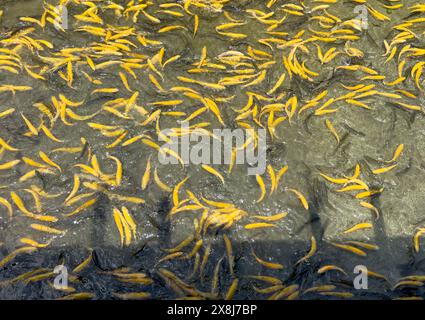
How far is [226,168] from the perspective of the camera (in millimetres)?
2285

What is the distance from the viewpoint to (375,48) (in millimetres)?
2730

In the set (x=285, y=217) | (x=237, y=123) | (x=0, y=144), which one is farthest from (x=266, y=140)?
(x=0, y=144)

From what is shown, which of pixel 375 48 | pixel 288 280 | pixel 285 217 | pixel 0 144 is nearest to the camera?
pixel 288 280

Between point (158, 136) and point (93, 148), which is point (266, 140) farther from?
point (93, 148)

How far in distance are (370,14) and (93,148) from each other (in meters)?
1.66

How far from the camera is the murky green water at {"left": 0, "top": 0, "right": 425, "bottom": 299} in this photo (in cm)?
204

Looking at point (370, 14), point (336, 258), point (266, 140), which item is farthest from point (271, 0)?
point (336, 258)

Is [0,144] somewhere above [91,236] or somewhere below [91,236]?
above

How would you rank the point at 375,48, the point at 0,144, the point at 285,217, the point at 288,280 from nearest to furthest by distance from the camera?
1. the point at 288,280
2. the point at 285,217
3. the point at 0,144
4. the point at 375,48

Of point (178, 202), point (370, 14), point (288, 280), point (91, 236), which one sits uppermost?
point (370, 14)

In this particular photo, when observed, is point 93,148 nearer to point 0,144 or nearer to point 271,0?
point 0,144

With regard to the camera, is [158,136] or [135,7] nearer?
[158,136]

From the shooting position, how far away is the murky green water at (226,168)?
204 centimetres

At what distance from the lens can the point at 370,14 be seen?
2873 millimetres
